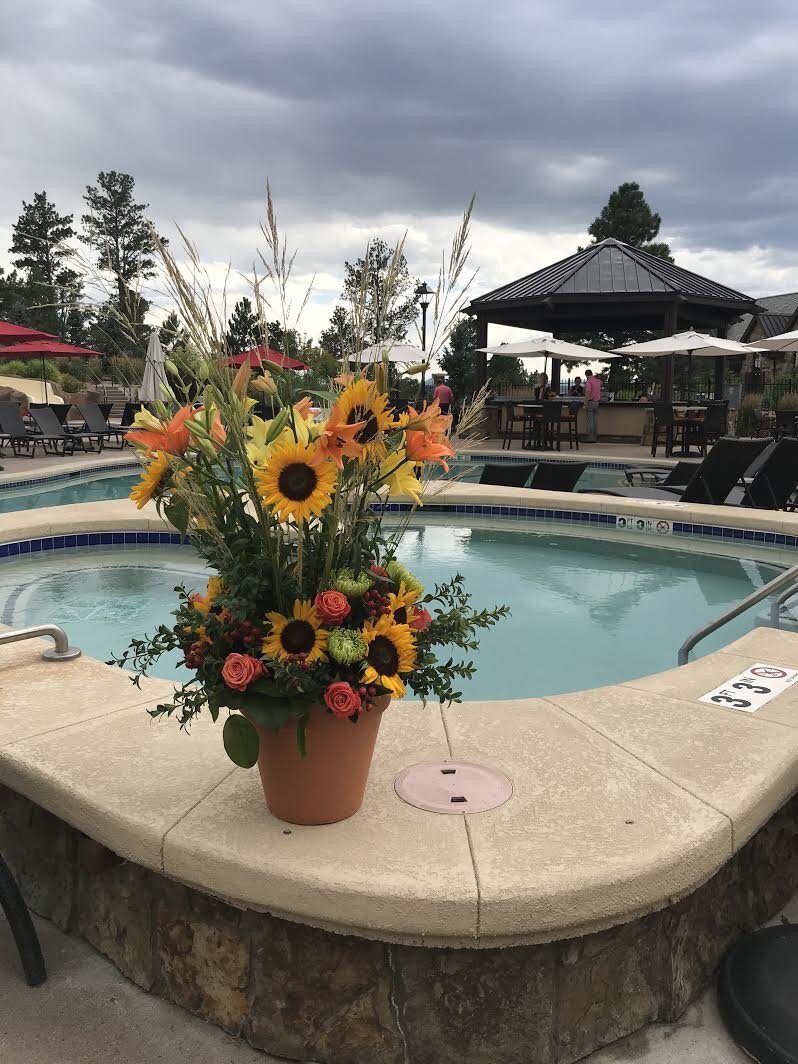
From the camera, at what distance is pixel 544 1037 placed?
1.74m

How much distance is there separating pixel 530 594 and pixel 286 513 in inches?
195

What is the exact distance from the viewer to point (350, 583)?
5.04ft

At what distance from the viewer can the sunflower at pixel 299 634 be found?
4.91ft

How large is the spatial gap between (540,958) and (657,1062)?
1.23ft

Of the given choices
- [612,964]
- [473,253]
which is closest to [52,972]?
[612,964]

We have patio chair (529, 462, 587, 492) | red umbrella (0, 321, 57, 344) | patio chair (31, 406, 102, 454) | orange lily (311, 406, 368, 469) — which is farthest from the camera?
red umbrella (0, 321, 57, 344)

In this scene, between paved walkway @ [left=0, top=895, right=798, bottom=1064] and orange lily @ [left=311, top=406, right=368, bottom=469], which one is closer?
orange lily @ [left=311, top=406, right=368, bottom=469]

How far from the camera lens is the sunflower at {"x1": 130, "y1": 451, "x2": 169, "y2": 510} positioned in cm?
154

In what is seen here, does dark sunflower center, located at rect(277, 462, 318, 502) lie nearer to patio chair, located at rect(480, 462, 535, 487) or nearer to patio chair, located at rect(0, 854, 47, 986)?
patio chair, located at rect(0, 854, 47, 986)

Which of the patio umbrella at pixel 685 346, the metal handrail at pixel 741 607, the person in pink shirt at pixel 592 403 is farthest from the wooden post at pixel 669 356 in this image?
the metal handrail at pixel 741 607

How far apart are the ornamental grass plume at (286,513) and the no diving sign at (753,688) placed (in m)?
1.44

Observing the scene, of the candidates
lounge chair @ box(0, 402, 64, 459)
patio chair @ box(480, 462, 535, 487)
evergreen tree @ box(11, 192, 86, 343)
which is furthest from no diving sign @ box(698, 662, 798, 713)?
evergreen tree @ box(11, 192, 86, 343)

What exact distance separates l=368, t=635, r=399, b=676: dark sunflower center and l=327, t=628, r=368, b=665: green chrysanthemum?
0.02 meters

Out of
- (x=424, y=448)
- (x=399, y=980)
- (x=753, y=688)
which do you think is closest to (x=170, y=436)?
(x=424, y=448)
